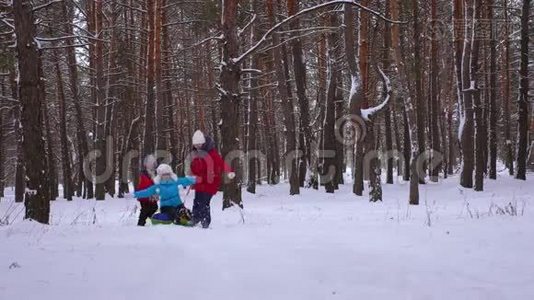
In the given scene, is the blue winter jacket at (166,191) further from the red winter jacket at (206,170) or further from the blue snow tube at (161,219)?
the red winter jacket at (206,170)

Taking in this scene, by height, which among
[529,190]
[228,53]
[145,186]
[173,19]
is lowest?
[529,190]

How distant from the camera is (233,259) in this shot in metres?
4.54

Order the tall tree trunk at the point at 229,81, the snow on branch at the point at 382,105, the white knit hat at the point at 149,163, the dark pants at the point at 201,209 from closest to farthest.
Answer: the dark pants at the point at 201,209 → the white knit hat at the point at 149,163 → the tall tree trunk at the point at 229,81 → the snow on branch at the point at 382,105

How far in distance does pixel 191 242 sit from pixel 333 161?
1371cm

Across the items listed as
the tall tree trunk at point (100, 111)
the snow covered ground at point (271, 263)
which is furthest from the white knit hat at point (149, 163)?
the tall tree trunk at point (100, 111)

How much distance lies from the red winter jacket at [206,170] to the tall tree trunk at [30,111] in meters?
2.43

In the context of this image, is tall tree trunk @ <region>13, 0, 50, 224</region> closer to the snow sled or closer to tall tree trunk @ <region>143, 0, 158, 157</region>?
the snow sled

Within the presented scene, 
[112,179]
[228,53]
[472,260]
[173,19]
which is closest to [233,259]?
[472,260]

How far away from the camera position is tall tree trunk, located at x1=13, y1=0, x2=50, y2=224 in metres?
7.43

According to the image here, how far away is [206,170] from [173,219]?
0.99 metres

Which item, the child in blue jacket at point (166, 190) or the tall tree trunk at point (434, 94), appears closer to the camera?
the child in blue jacket at point (166, 190)

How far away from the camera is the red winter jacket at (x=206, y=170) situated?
740 cm

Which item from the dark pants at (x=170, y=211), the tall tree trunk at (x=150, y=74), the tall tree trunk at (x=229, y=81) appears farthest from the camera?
the tall tree trunk at (x=150, y=74)

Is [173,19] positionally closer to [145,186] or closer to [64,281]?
[145,186]
